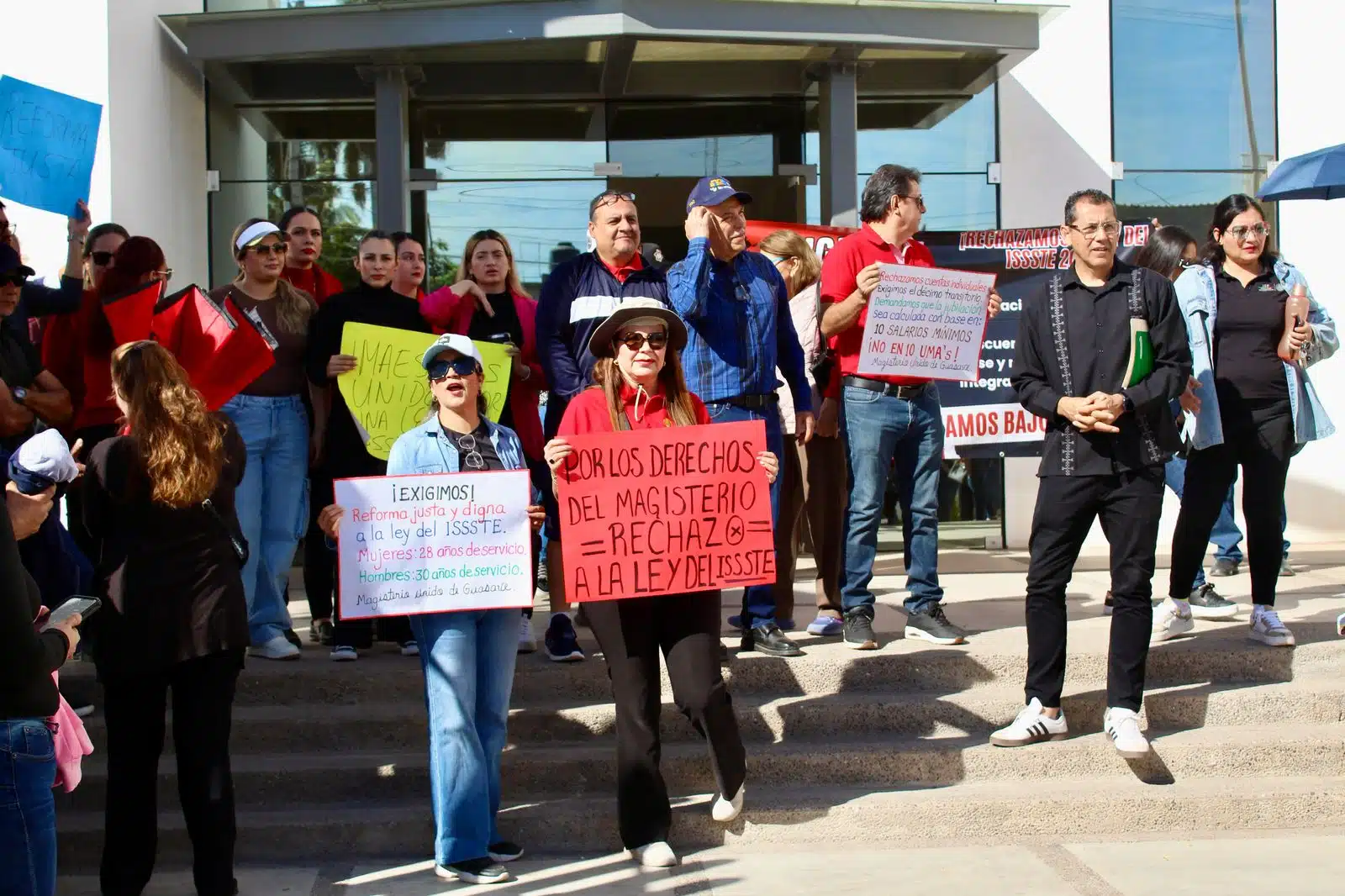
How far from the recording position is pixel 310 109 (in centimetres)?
1143

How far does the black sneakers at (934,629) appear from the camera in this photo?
6.79m

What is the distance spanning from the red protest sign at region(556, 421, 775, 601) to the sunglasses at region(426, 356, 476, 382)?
444 mm

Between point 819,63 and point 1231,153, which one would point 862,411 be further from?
point 1231,153

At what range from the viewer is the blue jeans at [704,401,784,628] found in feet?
20.7

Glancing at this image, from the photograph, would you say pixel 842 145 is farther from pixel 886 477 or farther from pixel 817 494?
pixel 886 477

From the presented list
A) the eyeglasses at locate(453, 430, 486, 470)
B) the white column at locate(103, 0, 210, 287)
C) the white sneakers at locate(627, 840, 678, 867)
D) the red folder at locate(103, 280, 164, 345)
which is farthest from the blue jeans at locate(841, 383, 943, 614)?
the white column at locate(103, 0, 210, 287)

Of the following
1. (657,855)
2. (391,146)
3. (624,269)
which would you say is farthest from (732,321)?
(391,146)

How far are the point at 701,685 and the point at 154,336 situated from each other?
9.78ft

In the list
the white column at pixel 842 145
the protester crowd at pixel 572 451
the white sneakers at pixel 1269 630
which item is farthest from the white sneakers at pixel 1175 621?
the white column at pixel 842 145

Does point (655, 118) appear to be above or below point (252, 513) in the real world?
above

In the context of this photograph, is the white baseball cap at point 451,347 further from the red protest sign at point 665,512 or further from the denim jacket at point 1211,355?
the denim jacket at point 1211,355

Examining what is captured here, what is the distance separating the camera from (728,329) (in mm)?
6312

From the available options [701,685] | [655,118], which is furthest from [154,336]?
[655,118]

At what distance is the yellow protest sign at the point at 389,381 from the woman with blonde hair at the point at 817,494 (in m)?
1.52
